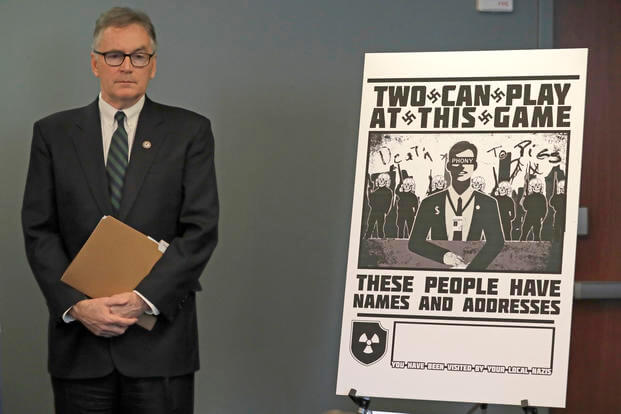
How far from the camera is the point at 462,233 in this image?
2.58 metres

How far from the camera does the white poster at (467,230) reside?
2.50m

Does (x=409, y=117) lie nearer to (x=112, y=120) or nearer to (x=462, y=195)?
(x=462, y=195)

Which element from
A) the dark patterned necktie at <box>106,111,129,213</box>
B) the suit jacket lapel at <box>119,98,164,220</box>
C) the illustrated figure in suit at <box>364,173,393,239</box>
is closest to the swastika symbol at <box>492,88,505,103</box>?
the illustrated figure in suit at <box>364,173,393,239</box>

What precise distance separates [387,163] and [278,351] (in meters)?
1.11

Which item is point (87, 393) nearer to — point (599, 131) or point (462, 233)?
point (462, 233)

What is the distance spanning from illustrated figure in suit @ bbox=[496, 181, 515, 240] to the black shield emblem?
0.48 m

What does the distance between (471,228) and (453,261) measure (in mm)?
113

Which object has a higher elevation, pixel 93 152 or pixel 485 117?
pixel 485 117

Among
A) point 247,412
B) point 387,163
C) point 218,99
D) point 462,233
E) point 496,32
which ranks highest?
point 496,32

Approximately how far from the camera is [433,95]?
269 cm

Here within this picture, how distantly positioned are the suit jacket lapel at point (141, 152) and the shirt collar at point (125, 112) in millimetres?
17

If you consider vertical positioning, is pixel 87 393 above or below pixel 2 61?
below

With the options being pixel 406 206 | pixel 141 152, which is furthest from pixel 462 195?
pixel 141 152

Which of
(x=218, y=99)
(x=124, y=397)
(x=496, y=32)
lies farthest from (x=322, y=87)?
(x=124, y=397)
